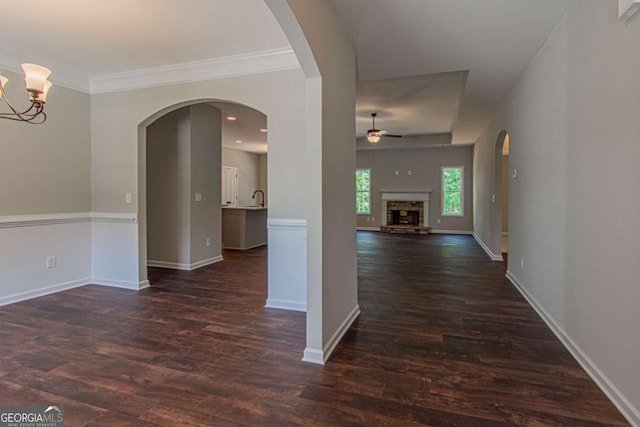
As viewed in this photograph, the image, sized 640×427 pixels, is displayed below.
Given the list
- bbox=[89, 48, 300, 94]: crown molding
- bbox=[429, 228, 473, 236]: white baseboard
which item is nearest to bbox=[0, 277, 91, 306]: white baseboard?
bbox=[89, 48, 300, 94]: crown molding

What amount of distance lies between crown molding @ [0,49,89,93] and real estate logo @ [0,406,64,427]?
132 inches

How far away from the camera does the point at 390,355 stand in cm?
234

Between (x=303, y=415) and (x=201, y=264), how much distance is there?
396cm

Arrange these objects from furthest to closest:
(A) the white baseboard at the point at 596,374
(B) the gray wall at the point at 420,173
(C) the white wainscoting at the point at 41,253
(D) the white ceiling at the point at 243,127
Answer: (B) the gray wall at the point at 420,173
(D) the white ceiling at the point at 243,127
(C) the white wainscoting at the point at 41,253
(A) the white baseboard at the point at 596,374

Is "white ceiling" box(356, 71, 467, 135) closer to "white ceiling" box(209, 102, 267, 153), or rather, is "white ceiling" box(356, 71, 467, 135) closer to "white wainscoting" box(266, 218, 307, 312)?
"white ceiling" box(209, 102, 267, 153)

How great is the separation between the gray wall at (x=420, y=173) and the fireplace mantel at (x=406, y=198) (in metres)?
0.12

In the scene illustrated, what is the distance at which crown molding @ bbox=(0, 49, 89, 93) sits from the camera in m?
3.34

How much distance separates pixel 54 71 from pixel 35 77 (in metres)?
1.84

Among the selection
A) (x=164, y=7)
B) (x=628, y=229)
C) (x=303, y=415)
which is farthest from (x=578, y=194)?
(x=164, y=7)

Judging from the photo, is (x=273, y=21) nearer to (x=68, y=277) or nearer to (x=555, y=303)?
(x=555, y=303)

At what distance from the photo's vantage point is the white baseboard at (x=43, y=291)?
3422mm

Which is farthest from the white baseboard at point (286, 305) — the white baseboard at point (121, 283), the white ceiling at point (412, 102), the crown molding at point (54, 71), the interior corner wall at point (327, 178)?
the crown molding at point (54, 71)

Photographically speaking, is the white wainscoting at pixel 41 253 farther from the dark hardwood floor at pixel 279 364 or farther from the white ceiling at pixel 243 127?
the white ceiling at pixel 243 127

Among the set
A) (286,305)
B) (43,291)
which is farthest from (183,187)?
(286,305)
